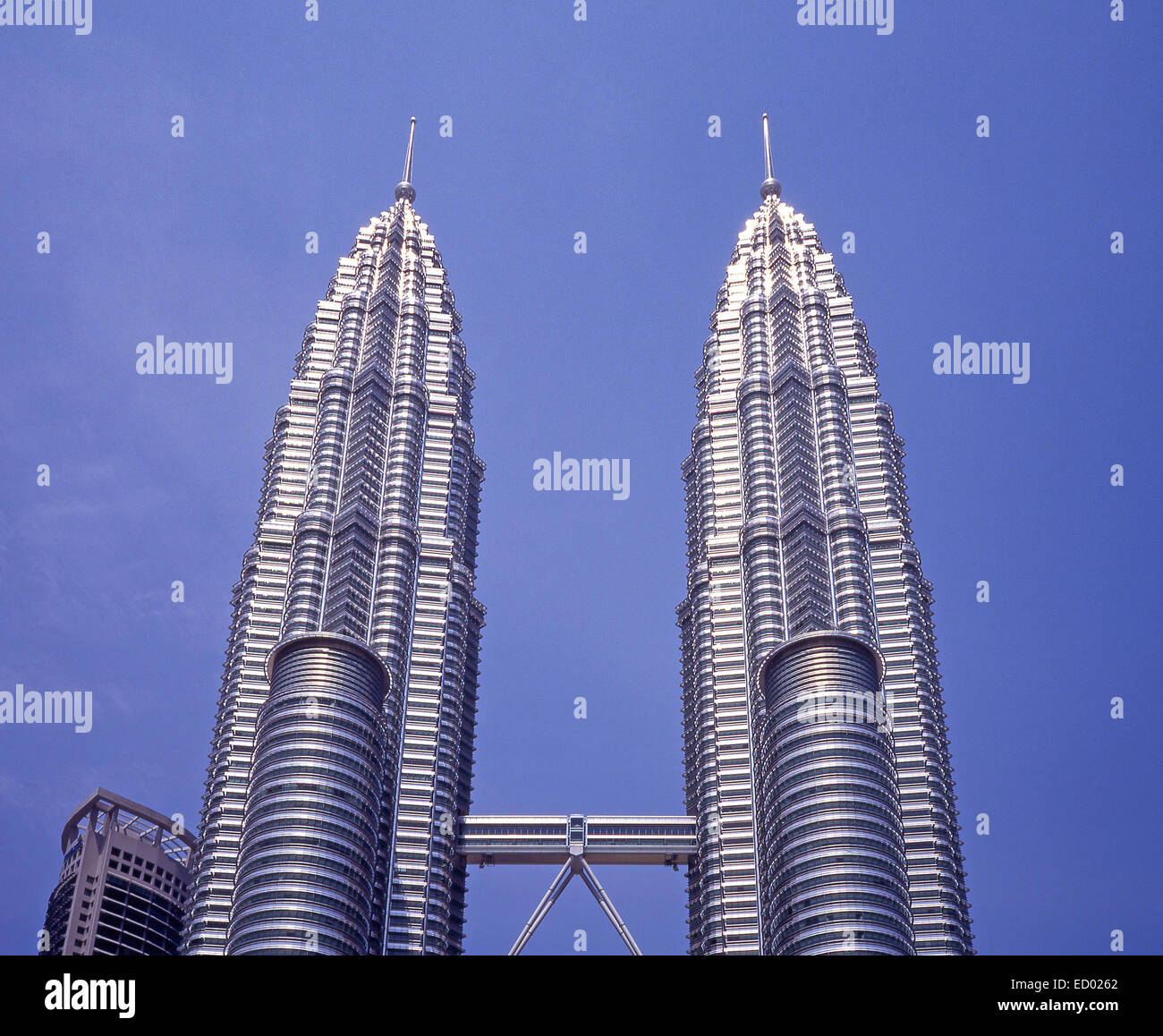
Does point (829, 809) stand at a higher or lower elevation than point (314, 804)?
lower

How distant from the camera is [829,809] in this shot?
17550 cm

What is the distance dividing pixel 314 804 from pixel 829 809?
6184cm

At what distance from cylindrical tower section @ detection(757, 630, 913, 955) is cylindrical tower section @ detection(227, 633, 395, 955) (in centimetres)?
5066

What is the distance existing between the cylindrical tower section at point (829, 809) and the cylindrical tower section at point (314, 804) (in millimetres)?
50661

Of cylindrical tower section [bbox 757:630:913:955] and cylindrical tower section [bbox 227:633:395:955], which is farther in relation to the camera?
cylindrical tower section [bbox 757:630:913:955]

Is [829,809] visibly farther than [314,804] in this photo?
No

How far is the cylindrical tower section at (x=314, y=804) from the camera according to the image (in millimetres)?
165375

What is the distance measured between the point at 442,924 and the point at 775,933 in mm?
47318

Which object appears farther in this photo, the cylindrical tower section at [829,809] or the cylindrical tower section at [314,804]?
the cylindrical tower section at [829,809]

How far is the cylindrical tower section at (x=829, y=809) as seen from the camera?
6555 inches

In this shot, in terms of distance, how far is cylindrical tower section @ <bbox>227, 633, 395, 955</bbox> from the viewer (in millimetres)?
165375
